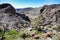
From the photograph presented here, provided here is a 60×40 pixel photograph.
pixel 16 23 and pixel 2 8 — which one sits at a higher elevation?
pixel 2 8

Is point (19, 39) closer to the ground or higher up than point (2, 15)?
closer to the ground

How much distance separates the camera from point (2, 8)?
24.1 meters

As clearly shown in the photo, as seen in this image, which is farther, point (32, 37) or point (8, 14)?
point (8, 14)

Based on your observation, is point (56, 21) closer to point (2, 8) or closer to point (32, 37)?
point (32, 37)

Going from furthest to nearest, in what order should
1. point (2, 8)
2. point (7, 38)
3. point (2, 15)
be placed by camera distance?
point (2, 8), point (2, 15), point (7, 38)

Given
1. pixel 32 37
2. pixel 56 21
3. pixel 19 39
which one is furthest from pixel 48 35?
pixel 56 21

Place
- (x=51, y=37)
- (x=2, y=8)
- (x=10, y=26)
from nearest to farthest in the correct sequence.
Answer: (x=51, y=37) → (x=10, y=26) → (x=2, y=8)

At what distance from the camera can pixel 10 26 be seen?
18.2 meters

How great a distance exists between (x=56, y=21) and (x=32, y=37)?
6250 mm

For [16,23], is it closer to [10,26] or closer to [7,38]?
[10,26]

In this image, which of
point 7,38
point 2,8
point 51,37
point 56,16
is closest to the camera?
point 51,37

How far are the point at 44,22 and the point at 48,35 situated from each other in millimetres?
6482

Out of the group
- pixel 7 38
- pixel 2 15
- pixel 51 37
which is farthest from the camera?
pixel 2 15

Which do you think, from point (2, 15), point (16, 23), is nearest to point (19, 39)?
point (16, 23)
